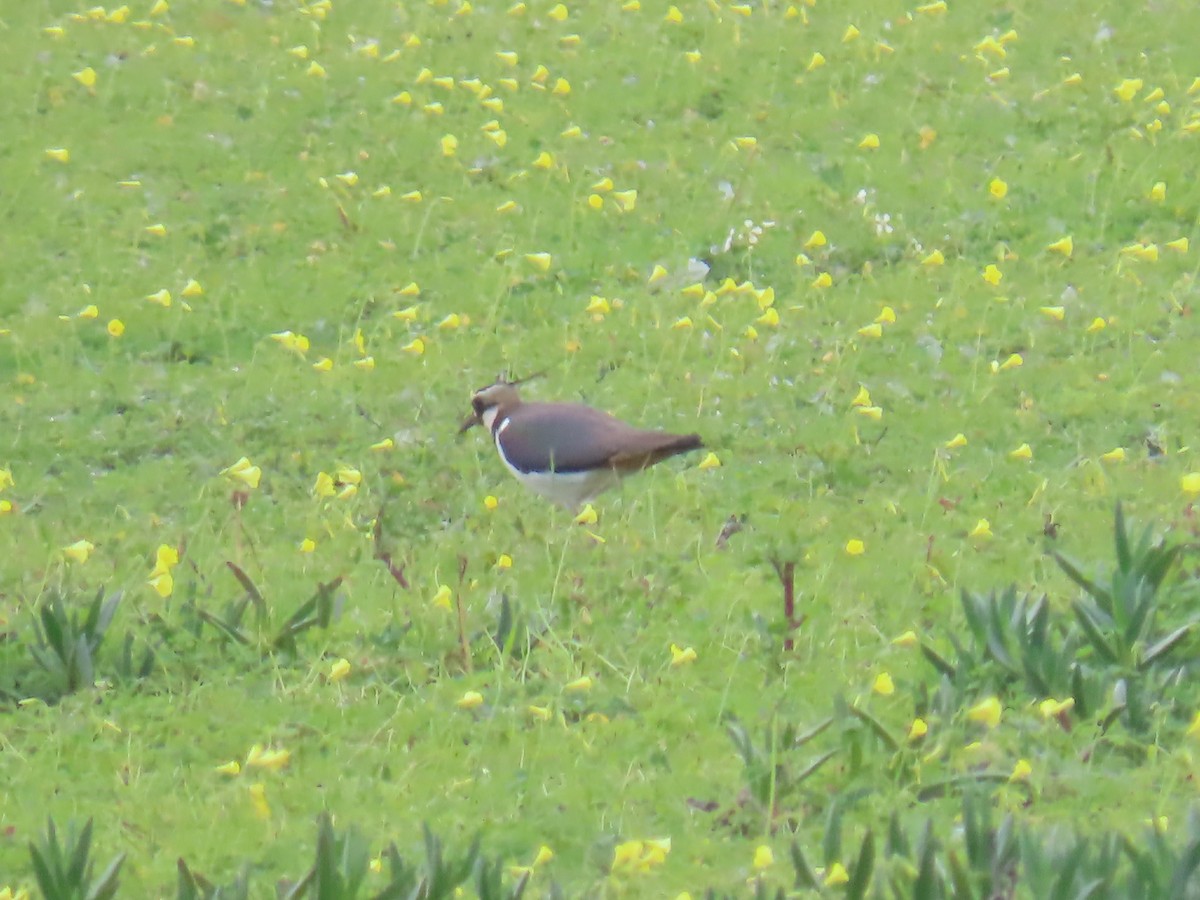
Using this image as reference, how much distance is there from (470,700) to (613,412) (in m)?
3.38

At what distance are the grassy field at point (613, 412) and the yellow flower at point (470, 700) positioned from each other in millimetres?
86

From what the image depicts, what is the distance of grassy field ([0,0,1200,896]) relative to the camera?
17.8 ft

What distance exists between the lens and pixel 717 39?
13656 millimetres

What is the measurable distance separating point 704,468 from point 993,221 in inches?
137

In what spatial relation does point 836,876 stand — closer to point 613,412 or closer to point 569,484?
point 569,484

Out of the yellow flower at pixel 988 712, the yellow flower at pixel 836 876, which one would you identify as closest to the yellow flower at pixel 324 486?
the yellow flower at pixel 988 712

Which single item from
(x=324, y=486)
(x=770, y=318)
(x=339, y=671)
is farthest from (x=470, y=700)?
(x=770, y=318)

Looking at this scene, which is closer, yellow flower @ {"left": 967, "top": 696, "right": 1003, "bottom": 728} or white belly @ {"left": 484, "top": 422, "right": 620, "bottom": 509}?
yellow flower @ {"left": 967, "top": 696, "right": 1003, "bottom": 728}

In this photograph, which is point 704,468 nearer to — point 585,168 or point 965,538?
point 965,538

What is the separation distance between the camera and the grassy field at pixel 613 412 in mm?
5438

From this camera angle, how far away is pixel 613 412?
29.8 feet

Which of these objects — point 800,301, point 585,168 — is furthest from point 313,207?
point 800,301

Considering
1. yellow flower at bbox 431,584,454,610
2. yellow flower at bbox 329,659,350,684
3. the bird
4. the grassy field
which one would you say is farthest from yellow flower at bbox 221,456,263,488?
yellow flower at bbox 329,659,350,684

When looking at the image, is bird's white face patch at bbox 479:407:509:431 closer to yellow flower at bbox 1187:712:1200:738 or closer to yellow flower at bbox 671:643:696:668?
yellow flower at bbox 671:643:696:668
